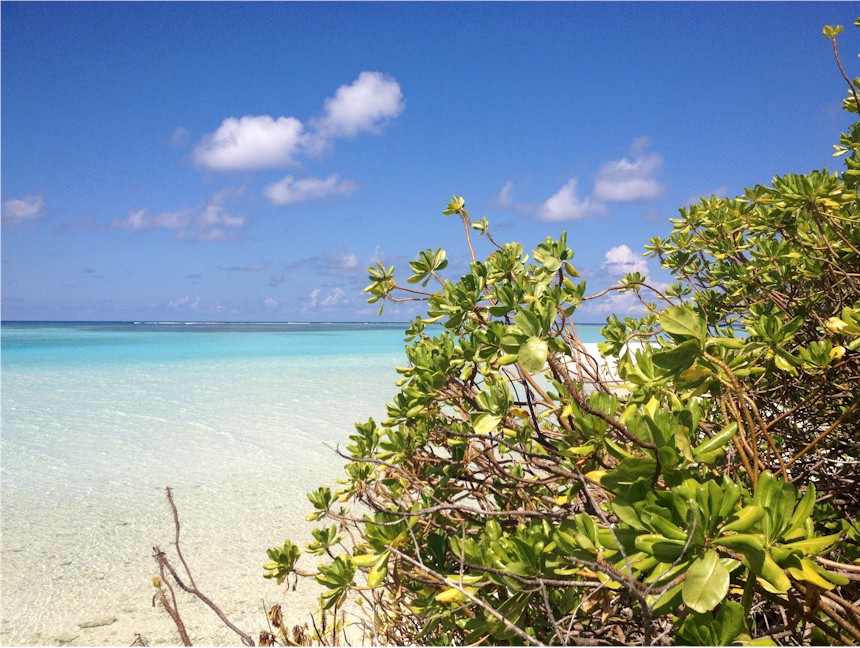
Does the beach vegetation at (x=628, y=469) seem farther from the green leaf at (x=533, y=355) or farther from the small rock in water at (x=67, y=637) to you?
the small rock in water at (x=67, y=637)

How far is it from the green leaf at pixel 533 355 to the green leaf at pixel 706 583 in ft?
1.41

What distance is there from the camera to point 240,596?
376 cm

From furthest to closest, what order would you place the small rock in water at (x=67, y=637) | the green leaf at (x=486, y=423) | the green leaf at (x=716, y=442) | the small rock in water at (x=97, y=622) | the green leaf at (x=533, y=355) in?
the small rock in water at (x=97, y=622) < the small rock in water at (x=67, y=637) < the green leaf at (x=486, y=423) < the green leaf at (x=533, y=355) < the green leaf at (x=716, y=442)

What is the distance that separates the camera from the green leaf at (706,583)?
2.40ft

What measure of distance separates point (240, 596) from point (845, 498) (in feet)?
11.8

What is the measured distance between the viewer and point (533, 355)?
3.52ft

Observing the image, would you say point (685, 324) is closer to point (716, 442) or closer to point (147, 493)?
point (716, 442)

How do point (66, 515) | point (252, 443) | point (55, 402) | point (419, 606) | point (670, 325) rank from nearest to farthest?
point (670, 325)
point (419, 606)
point (66, 515)
point (252, 443)
point (55, 402)

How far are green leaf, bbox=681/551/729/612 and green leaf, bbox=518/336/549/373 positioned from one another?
0.43 metres

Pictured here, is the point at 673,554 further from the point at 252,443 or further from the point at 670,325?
the point at 252,443

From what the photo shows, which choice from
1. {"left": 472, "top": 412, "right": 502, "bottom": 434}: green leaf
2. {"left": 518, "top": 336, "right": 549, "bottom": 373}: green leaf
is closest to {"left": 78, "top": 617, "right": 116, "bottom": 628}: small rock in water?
{"left": 472, "top": 412, "right": 502, "bottom": 434}: green leaf

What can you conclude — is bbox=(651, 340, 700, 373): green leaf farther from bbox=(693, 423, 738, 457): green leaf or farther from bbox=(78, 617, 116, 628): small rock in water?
bbox=(78, 617, 116, 628): small rock in water

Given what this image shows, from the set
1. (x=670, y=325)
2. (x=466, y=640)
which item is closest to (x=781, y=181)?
(x=670, y=325)

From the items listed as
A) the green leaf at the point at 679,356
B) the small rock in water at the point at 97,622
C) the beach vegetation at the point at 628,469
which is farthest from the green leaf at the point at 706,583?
the small rock in water at the point at 97,622
